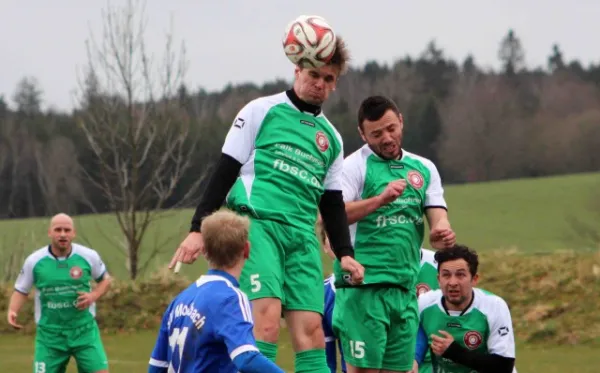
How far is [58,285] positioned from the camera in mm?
Result: 13039

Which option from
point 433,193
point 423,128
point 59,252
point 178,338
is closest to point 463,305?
point 433,193

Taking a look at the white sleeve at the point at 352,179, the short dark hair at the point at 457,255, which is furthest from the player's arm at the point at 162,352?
the short dark hair at the point at 457,255

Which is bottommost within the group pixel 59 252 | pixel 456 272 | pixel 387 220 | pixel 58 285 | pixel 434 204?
pixel 58 285

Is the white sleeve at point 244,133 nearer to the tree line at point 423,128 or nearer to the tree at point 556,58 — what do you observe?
the tree line at point 423,128

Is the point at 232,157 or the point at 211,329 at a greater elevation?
the point at 232,157

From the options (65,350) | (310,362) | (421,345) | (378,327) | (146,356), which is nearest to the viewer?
(310,362)

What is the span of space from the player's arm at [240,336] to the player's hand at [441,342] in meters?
2.55

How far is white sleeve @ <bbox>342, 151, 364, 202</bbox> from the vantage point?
7.42 m

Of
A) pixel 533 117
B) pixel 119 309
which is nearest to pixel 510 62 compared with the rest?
pixel 533 117

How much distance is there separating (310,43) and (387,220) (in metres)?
1.54

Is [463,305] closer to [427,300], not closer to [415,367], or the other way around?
[427,300]

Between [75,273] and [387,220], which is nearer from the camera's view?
[387,220]

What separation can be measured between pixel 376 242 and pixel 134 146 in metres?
20.7

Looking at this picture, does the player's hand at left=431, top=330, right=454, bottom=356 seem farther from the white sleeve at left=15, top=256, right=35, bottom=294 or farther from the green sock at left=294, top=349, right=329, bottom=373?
the white sleeve at left=15, top=256, right=35, bottom=294
